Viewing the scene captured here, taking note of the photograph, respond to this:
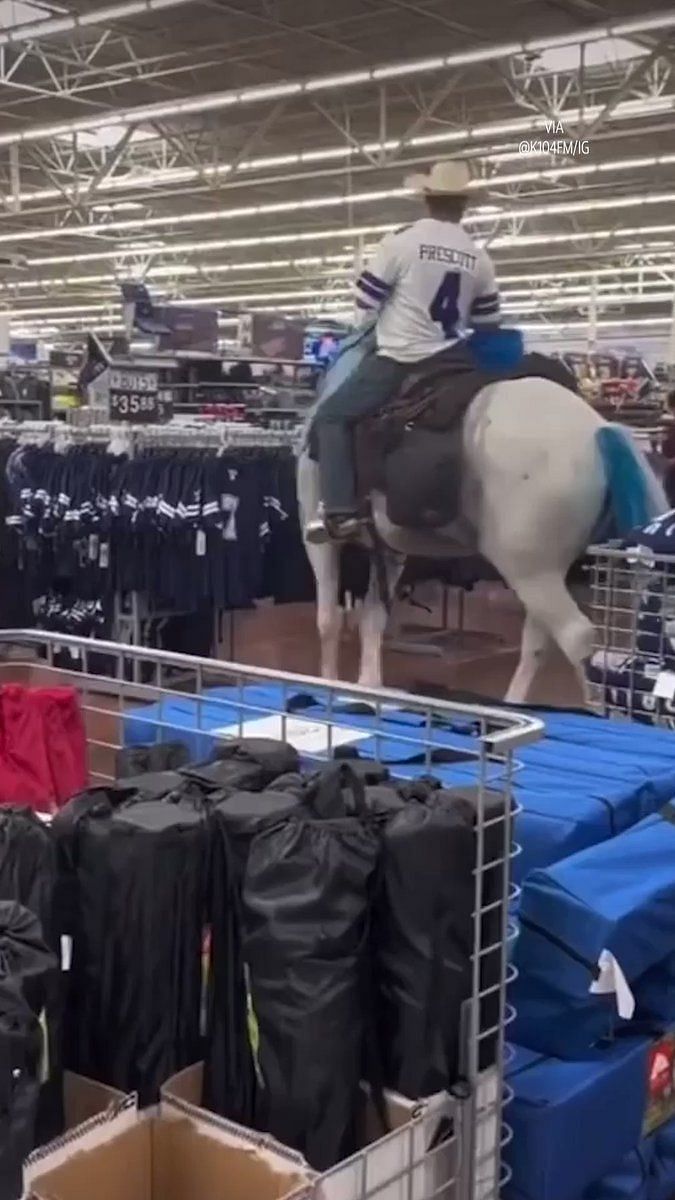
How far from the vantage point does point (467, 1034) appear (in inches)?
76.1

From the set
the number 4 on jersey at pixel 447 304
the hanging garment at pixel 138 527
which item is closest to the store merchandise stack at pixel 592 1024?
the number 4 on jersey at pixel 447 304

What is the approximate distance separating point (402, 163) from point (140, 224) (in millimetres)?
6259

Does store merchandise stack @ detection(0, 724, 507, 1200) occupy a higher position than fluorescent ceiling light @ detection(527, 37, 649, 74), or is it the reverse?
fluorescent ceiling light @ detection(527, 37, 649, 74)

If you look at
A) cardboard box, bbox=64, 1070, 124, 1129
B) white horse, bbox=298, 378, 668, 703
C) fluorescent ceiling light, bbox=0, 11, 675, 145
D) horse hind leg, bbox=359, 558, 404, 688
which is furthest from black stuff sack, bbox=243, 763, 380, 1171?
fluorescent ceiling light, bbox=0, 11, 675, 145

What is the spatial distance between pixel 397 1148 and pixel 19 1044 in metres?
0.61

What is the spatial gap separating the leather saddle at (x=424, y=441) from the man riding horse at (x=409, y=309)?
0.17 ft

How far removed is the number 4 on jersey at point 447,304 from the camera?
233 inches

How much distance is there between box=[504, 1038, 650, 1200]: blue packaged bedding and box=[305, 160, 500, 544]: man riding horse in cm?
389

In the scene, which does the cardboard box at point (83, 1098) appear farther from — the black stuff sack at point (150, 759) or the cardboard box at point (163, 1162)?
the black stuff sack at point (150, 759)

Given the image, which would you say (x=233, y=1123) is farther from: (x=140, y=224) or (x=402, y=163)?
(x=140, y=224)

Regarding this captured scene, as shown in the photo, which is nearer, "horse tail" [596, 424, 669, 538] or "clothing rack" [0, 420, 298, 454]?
"horse tail" [596, 424, 669, 538]

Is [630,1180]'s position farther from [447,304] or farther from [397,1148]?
[447,304]

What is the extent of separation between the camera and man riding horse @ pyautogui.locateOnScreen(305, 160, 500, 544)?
5.91 m

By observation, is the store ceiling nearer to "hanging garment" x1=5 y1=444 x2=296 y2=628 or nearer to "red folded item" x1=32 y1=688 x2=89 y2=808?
"hanging garment" x1=5 y1=444 x2=296 y2=628
